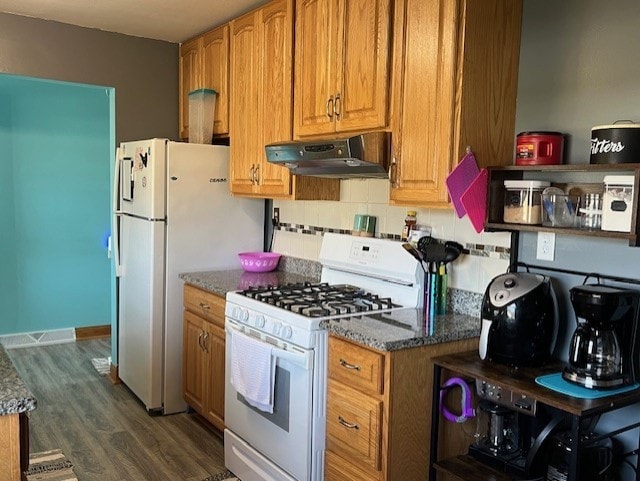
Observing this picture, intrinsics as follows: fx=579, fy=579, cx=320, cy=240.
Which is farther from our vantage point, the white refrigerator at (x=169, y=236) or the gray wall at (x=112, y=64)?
the gray wall at (x=112, y=64)

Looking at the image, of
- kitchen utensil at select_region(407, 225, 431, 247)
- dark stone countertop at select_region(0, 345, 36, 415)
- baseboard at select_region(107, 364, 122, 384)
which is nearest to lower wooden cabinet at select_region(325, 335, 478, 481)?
kitchen utensil at select_region(407, 225, 431, 247)

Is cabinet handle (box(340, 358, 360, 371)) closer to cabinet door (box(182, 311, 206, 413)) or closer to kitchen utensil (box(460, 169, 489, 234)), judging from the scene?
kitchen utensil (box(460, 169, 489, 234))

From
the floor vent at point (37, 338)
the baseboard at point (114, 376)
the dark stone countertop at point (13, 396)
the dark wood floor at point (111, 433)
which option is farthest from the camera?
the floor vent at point (37, 338)

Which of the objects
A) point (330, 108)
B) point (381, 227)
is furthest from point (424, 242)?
point (330, 108)

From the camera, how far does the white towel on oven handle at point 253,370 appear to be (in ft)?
8.39

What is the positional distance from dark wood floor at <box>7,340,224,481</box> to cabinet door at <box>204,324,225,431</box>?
0.58 feet

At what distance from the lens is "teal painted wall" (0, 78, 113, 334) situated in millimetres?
4945

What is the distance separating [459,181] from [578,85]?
54cm

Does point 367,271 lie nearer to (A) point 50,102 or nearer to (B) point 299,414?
(B) point 299,414

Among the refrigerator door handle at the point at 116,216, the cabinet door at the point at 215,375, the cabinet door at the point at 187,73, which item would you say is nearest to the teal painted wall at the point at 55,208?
the cabinet door at the point at 187,73

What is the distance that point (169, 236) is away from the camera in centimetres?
352

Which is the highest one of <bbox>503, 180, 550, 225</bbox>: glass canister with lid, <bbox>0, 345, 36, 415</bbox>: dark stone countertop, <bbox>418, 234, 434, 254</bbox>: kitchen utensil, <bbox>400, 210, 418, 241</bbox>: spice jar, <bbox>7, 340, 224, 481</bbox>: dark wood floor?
<bbox>503, 180, 550, 225</bbox>: glass canister with lid

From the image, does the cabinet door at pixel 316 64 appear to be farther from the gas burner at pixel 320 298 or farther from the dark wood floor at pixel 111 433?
the dark wood floor at pixel 111 433

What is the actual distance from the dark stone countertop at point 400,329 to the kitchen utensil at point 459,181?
0.46 metres
